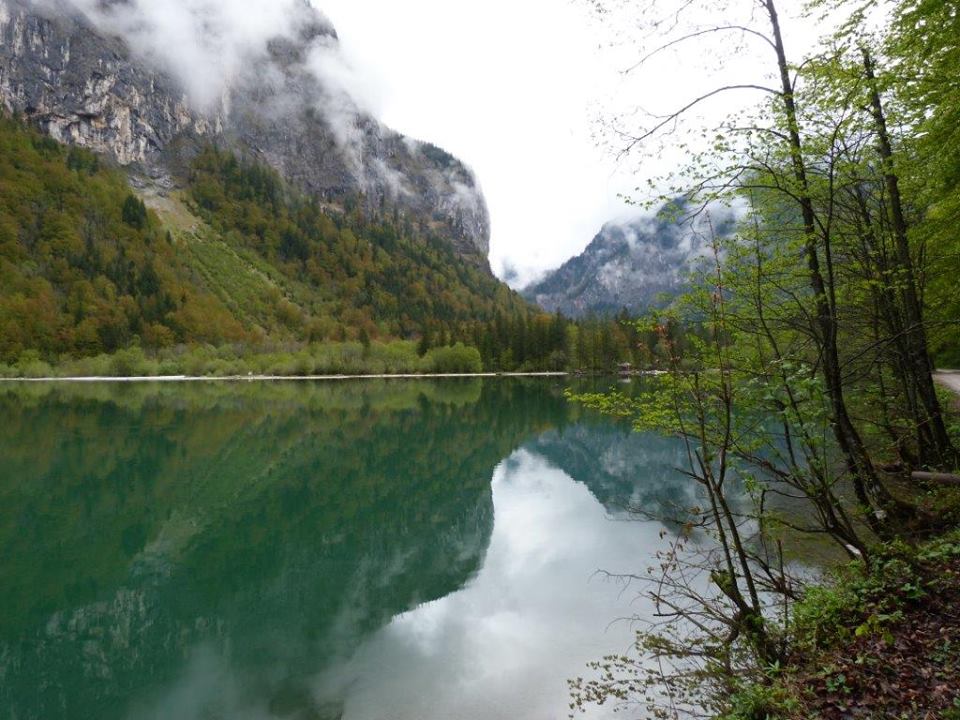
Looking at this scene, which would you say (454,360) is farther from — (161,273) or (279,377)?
(161,273)

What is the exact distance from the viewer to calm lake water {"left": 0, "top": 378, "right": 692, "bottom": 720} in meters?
7.81

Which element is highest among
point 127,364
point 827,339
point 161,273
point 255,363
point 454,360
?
point 161,273

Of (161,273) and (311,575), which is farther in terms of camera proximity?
(161,273)

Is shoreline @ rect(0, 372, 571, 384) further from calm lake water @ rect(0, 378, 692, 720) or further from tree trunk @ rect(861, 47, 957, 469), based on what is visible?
tree trunk @ rect(861, 47, 957, 469)

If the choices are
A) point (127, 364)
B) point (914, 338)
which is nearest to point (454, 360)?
point (127, 364)

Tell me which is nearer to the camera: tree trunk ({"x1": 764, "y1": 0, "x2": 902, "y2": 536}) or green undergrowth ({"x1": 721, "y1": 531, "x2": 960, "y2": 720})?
green undergrowth ({"x1": 721, "y1": 531, "x2": 960, "y2": 720})

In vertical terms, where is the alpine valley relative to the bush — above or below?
above

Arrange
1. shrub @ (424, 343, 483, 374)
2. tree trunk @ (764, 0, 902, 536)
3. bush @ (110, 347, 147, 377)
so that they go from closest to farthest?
tree trunk @ (764, 0, 902, 536) → bush @ (110, 347, 147, 377) → shrub @ (424, 343, 483, 374)

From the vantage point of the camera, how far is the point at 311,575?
1245cm

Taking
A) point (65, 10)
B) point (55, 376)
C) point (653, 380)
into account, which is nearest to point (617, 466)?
point (653, 380)

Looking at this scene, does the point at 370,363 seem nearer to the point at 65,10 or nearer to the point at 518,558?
Answer: the point at 518,558

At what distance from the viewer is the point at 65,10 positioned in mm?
177000

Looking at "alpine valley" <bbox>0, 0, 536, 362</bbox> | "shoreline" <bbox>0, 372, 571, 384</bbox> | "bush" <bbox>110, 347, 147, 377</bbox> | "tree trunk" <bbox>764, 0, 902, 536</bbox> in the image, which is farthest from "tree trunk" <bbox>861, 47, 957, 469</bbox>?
"bush" <bbox>110, 347, 147, 377</bbox>

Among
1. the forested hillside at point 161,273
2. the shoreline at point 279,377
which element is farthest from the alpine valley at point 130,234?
the shoreline at point 279,377
